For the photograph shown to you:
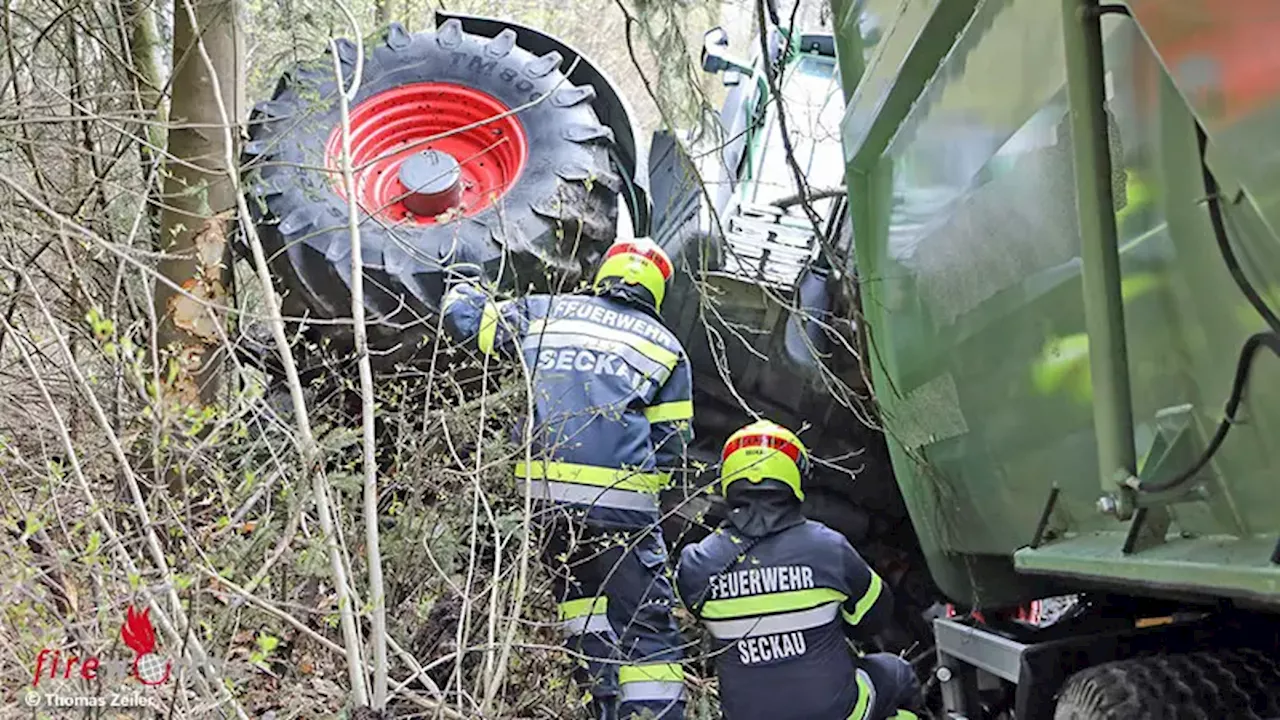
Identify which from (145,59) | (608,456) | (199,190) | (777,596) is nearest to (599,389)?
(608,456)

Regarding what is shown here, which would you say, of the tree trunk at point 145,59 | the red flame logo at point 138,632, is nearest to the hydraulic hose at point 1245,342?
the red flame logo at point 138,632

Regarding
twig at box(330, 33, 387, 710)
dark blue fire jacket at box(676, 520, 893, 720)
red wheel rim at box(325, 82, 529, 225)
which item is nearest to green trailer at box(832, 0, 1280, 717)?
dark blue fire jacket at box(676, 520, 893, 720)

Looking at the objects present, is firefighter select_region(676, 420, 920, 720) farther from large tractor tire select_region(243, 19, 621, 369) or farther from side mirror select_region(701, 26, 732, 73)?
side mirror select_region(701, 26, 732, 73)

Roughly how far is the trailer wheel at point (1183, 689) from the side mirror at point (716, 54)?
11.0ft

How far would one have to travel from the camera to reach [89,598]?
2.42 meters

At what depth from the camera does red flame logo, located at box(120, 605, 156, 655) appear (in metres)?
2.28

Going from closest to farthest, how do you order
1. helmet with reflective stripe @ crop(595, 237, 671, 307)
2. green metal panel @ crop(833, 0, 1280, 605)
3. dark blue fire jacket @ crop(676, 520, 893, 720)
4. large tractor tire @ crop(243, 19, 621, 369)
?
green metal panel @ crop(833, 0, 1280, 605), dark blue fire jacket @ crop(676, 520, 893, 720), helmet with reflective stripe @ crop(595, 237, 671, 307), large tractor tire @ crop(243, 19, 621, 369)

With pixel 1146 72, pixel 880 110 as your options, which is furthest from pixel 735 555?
pixel 1146 72

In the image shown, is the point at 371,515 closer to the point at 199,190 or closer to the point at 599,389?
the point at 599,389

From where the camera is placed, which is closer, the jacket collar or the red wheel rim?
the jacket collar

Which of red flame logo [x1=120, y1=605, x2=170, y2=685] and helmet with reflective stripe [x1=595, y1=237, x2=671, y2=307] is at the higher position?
helmet with reflective stripe [x1=595, y1=237, x2=671, y2=307]

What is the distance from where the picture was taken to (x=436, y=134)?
4.42m

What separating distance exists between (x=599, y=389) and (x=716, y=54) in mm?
1944

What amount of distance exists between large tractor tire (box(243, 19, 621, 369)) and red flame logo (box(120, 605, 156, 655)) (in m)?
1.46
